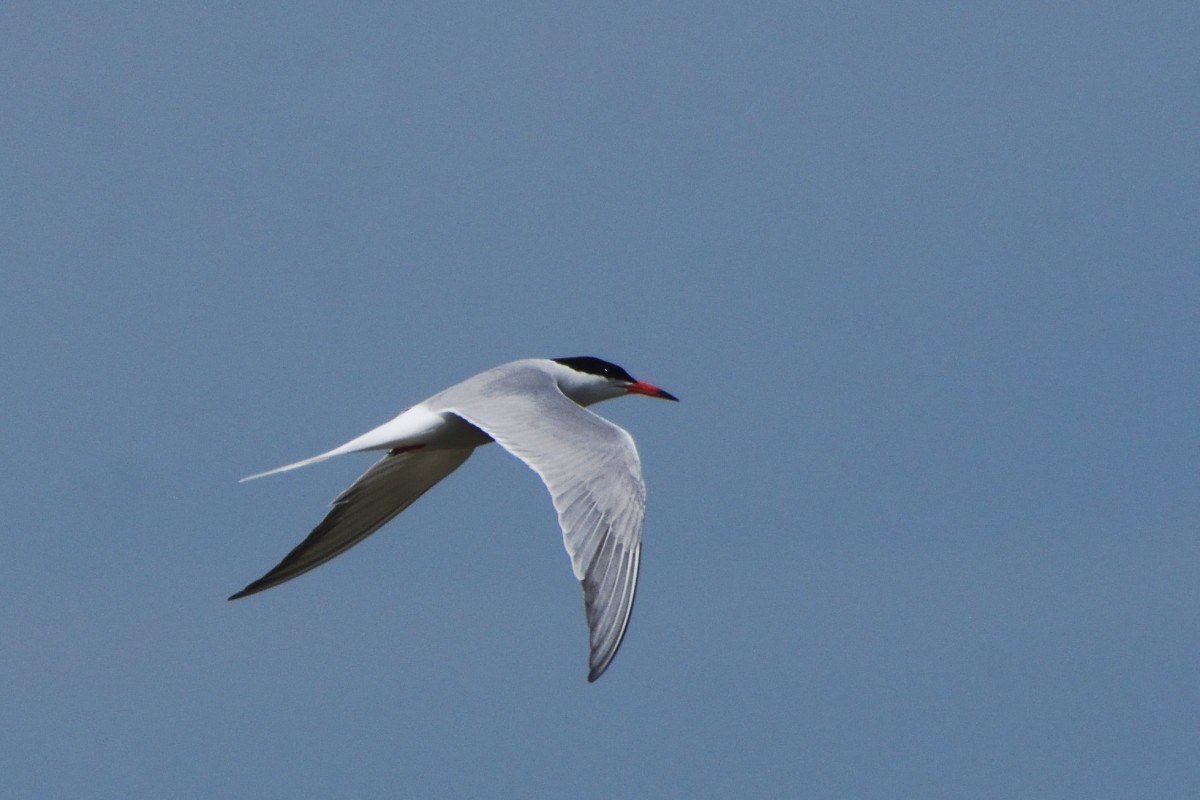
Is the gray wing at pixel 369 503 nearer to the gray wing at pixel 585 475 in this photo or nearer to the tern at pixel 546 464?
the tern at pixel 546 464

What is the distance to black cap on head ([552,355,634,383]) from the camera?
14.1 metres

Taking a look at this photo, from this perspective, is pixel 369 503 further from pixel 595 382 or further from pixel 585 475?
pixel 585 475

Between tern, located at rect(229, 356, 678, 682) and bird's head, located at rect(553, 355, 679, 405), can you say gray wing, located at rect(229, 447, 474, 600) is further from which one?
Answer: bird's head, located at rect(553, 355, 679, 405)

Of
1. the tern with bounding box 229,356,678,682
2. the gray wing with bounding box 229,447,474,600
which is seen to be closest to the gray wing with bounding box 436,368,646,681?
the tern with bounding box 229,356,678,682

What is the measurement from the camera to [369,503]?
13.3 m

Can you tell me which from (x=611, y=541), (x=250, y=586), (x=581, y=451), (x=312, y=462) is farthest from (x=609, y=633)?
(x=250, y=586)

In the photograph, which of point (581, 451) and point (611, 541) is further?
point (581, 451)

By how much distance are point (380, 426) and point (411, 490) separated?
1127 mm

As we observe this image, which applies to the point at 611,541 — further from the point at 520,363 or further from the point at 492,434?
the point at 520,363

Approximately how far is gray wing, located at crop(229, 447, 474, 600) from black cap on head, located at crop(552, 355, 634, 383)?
1.10 m

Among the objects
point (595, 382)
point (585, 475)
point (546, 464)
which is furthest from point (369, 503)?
point (585, 475)

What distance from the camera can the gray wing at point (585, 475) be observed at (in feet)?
31.7

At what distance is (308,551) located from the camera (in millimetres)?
12867

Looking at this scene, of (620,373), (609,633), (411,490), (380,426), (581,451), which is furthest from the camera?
(620,373)
